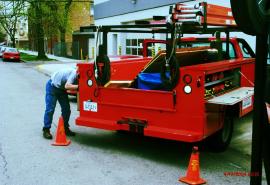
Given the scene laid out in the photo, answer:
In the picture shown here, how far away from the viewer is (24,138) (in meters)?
7.39

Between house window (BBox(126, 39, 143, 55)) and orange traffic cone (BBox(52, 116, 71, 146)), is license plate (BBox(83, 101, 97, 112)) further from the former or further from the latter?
house window (BBox(126, 39, 143, 55))

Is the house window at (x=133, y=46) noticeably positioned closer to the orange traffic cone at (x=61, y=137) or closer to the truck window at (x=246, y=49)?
the truck window at (x=246, y=49)

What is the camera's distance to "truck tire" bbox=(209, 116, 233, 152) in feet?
20.9

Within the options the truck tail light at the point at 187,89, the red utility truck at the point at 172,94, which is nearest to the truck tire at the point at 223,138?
the red utility truck at the point at 172,94

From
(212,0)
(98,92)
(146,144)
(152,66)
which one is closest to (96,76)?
(98,92)

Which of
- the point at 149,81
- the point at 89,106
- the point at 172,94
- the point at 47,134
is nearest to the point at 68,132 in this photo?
the point at 47,134

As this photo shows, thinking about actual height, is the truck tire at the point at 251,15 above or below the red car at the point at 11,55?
above

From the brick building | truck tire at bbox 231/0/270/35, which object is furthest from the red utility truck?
the brick building

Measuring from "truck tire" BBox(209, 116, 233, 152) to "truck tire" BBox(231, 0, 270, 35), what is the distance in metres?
4.12

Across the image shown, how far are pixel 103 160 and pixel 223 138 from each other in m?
1.89

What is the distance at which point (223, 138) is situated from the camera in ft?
21.4

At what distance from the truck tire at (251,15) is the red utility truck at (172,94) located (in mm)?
2927

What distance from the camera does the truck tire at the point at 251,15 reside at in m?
2.19

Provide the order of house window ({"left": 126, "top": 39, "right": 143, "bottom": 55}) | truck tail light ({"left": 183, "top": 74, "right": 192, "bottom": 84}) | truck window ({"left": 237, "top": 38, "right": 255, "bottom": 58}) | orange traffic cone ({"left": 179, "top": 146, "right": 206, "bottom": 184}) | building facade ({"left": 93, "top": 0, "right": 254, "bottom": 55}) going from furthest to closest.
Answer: house window ({"left": 126, "top": 39, "right": 143, "bottom": 55}), building facade ({"left": 93, "top": 0, "right": 254, "bottom": 55}), truck window ({"left": 237, "top": 38, "right": 255, "bottom": 58}), truck tail light ({"left": 183, "top": 74, "right": 192, "bottom": 84}), orange traffic cone ({"left": 179, "top": 146, "right": 206, "bottom": 184})
